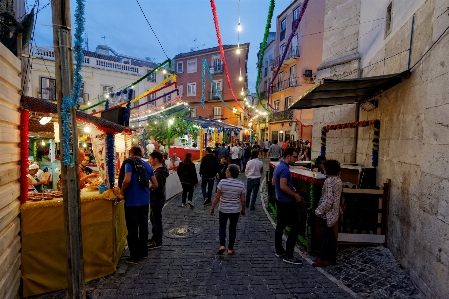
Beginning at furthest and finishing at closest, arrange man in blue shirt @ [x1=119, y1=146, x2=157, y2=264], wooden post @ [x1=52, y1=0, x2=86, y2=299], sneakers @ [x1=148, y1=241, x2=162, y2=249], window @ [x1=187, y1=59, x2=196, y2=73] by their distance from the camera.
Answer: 1. window @ [x1=187, y1=59, x2=196, y2=73]
2. sneakers @ [x1=148, y1=241, x2=162, y2=249]
3. man in blue shirt @ [x1=119, y1=146, x2=157, y2=264]
4. wooden post @ [x1=52, y1=0, x2=86, y2=299]

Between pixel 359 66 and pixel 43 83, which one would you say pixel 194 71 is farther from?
pixel 359 66

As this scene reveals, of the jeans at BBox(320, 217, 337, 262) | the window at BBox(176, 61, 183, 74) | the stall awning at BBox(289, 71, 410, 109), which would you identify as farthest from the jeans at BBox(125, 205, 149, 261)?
the window at BBox(176, 61, 183, 74)

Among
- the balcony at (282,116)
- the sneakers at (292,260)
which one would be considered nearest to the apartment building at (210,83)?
the balcony at (282,116)

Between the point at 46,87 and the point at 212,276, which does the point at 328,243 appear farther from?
the point at 46,87

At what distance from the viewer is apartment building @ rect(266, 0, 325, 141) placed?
2478cm

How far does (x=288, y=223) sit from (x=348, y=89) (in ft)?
9.94

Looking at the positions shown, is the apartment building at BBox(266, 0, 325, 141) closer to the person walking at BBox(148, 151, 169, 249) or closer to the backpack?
the person walking at BBox(148, 151, 169, 249)

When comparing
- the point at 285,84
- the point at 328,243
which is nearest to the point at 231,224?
the point at 328,243

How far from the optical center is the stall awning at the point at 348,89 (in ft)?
14.9

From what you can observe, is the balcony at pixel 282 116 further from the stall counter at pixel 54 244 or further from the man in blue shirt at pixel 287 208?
the stall counter at pixel 54 244

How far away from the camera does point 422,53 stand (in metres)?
3.98

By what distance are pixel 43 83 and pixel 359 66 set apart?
23857mm

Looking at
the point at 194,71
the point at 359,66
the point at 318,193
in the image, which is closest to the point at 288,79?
the point at 194,71

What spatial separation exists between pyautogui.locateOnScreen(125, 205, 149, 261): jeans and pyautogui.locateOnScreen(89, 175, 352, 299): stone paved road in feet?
0.75
